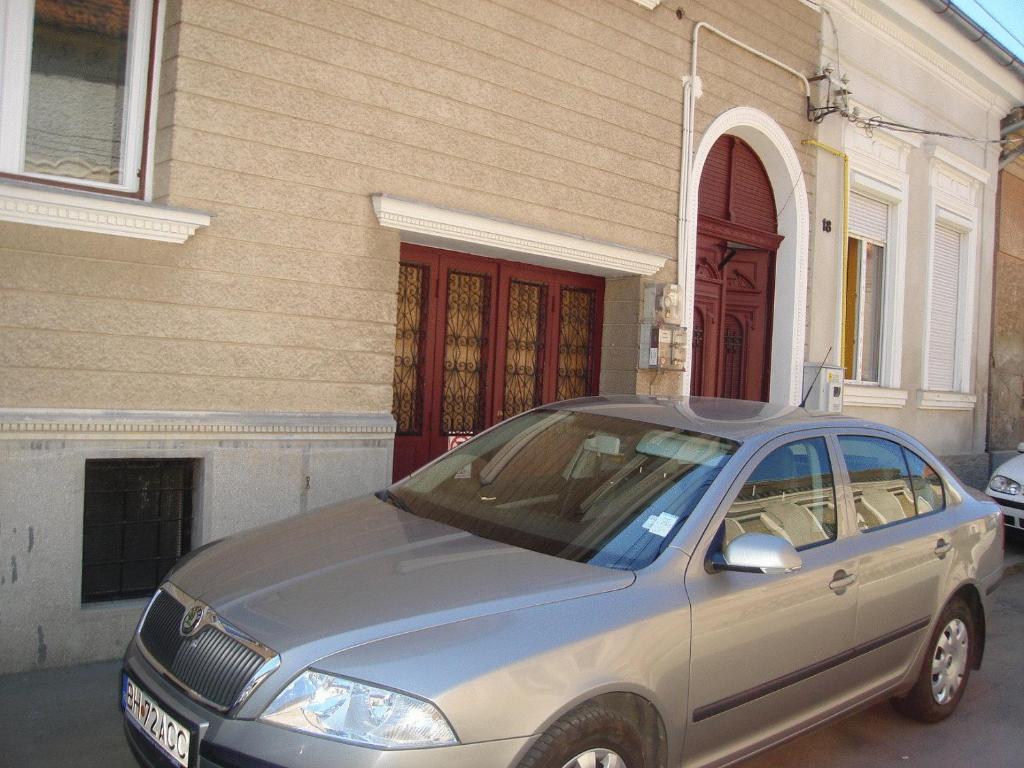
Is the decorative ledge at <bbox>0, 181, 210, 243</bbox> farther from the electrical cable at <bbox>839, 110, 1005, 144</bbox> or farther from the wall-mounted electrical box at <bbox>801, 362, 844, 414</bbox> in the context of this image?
the electrical cable at <bbox>839, 110, 1005, 144</bbox>

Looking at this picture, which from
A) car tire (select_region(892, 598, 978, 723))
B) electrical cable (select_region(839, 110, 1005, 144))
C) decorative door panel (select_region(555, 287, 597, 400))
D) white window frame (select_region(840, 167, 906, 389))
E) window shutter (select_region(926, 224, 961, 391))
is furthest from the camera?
window shutter (select_region(926, 224, 961, 391))

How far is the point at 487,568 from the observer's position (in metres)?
2.94

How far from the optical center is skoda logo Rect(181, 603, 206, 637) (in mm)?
2805

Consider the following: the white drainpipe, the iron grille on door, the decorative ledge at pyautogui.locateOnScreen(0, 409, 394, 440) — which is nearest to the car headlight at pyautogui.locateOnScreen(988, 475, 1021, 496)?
the white drainpipe

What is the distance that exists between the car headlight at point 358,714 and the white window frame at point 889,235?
8767 mm

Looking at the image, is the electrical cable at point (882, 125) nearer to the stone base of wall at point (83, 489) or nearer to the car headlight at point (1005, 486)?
the car headlight at point (1005, 486)

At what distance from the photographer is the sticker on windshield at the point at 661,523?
3.20 m

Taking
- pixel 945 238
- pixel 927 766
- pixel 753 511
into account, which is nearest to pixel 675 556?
pixel 753 511

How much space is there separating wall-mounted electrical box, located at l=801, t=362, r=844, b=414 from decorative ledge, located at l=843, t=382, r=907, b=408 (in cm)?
52

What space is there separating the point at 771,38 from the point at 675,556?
7433 millimetres

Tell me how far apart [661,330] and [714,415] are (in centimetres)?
364

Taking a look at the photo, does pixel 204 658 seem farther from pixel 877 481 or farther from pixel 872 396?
pixel 872 396

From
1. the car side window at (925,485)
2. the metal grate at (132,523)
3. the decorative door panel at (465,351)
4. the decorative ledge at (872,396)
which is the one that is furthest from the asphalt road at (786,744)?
the decorative ledge at (872,396)

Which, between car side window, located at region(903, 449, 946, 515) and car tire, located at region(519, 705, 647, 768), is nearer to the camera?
car tire, located at region(519, 705, 647, 768)
